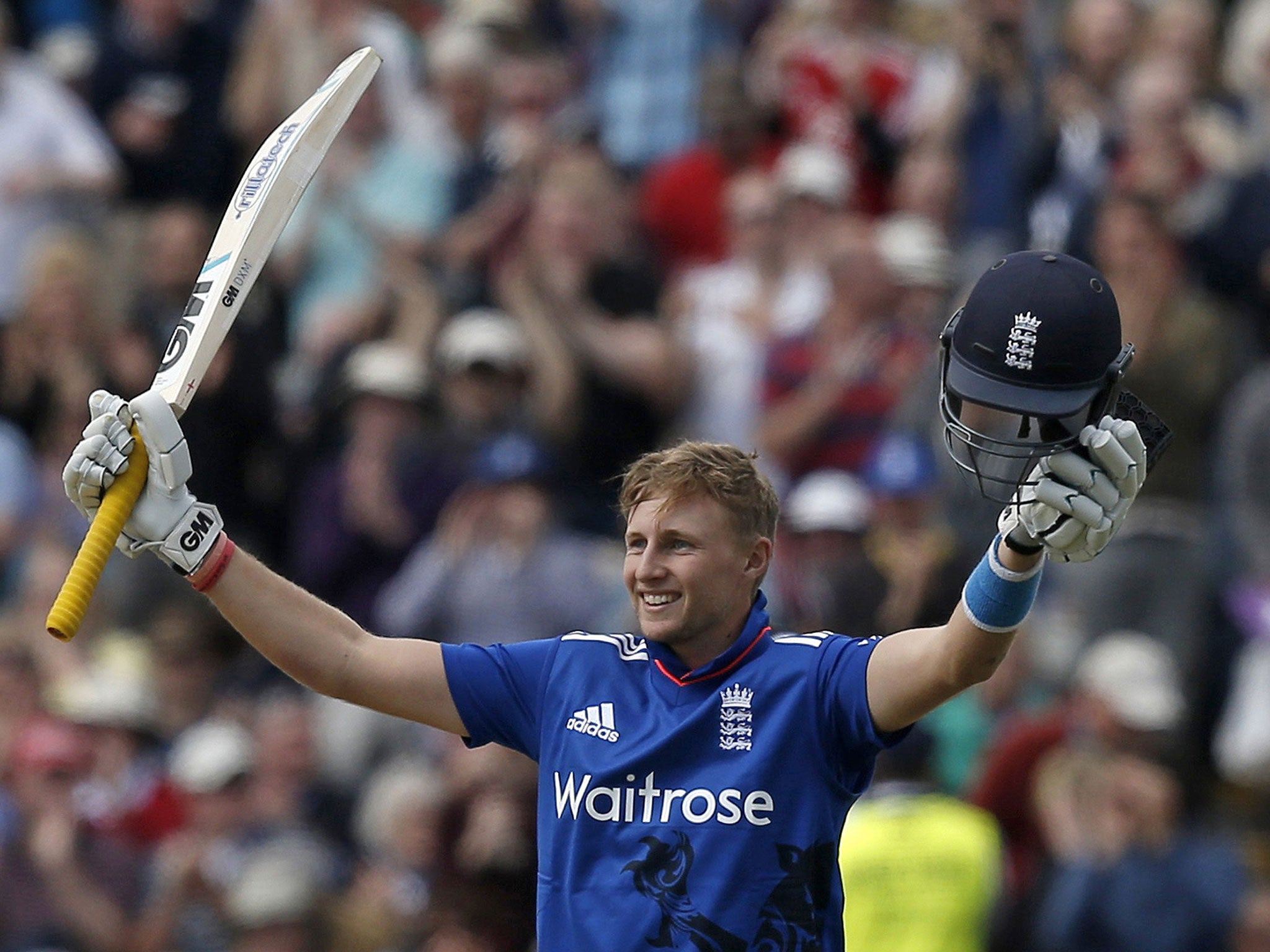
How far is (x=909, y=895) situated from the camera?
820 centimetres

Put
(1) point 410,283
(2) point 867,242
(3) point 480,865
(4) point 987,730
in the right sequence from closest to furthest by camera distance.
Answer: (3) point 480,865 → (4) point 987,730 → (2) point 867,242 → (1) point 410,283

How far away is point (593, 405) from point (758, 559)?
18.2ft

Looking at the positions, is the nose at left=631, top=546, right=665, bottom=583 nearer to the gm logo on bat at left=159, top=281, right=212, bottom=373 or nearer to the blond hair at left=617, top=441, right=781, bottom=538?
the blond hair at left=617, top=441, right=781, bottom=538

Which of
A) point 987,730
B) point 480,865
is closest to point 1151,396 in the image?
point 987,730

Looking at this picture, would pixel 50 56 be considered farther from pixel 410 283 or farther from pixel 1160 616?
pixel 1160 616

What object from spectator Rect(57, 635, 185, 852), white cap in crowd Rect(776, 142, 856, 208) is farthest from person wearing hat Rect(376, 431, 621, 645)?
white cap in crowd Rect(776, 142, 856, 208)

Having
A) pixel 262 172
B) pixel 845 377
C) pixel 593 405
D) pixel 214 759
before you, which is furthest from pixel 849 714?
pixel 593 405

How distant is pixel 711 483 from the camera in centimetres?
552

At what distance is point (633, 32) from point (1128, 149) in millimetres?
3338

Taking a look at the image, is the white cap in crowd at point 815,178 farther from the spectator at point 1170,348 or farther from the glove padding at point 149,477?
the glove padding at point 149,477

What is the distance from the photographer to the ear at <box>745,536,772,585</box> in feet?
18.3

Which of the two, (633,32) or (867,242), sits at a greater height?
(633,32)

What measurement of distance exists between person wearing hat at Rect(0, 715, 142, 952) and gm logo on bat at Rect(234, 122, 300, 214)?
516cm

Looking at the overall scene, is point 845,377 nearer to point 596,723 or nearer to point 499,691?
point 499,691
